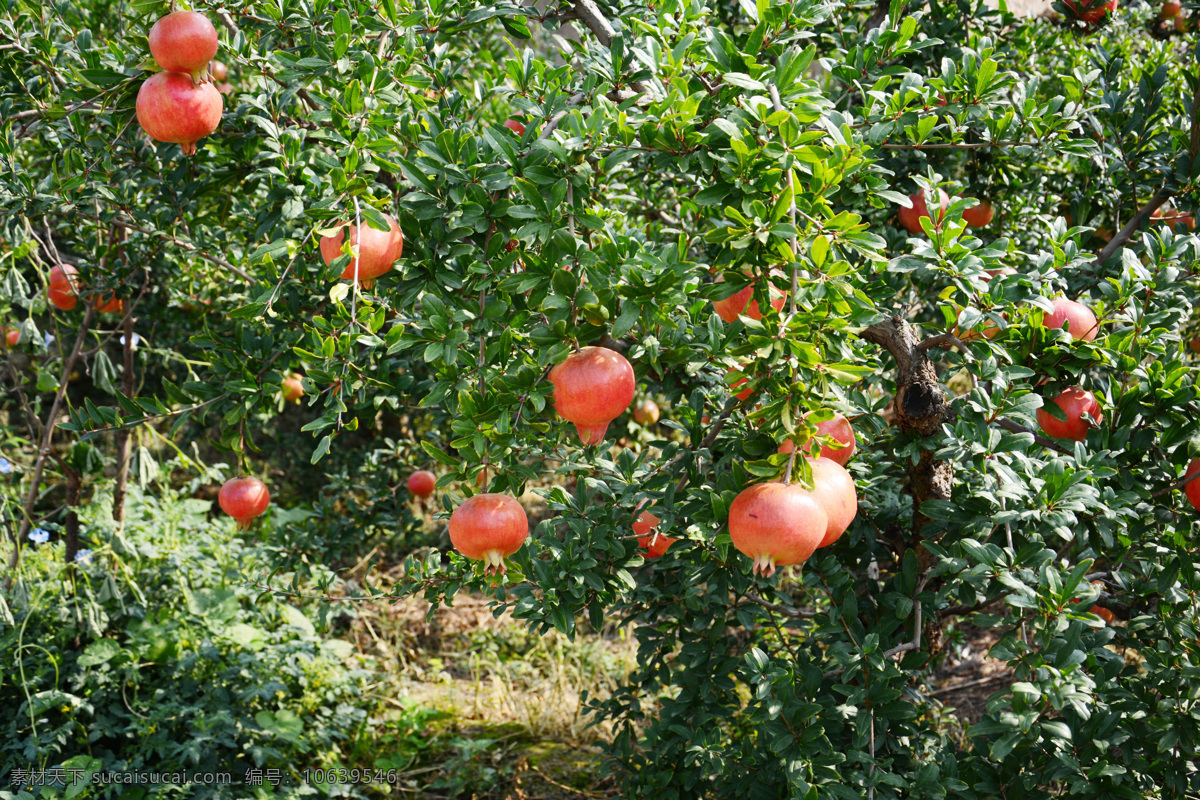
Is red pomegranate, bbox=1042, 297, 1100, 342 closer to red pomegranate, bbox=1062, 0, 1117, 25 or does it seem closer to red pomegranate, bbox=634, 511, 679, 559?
red pomegranate, bbox=634, 511, 679, 559

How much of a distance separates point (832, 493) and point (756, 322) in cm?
29

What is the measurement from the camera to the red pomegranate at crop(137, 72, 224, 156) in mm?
1565

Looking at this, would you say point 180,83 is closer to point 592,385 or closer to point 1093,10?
point 592,385

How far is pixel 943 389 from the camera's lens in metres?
1.81

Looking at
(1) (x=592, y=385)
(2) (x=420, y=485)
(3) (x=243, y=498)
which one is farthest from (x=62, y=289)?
(1) (x=592, y=385)

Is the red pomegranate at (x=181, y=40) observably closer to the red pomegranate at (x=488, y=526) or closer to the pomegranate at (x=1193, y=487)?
the red pomegranate at (x=488, y=526)

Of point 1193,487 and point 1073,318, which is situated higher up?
point 1073,318

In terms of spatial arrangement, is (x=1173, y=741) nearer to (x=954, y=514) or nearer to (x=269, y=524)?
(x=954, y=514)

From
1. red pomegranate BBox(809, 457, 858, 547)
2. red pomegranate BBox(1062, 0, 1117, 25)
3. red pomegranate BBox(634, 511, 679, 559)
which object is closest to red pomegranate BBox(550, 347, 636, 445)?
red pomegranate BBox(809, 457, 858, 547)

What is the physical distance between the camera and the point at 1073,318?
5.53 feet

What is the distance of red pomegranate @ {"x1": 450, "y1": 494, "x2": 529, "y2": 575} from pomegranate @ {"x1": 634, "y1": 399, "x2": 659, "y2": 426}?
2.43 metres

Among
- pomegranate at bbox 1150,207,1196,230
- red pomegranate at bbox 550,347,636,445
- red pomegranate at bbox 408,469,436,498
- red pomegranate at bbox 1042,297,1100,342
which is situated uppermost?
pomegranate at bbox 1150,207,1196,230

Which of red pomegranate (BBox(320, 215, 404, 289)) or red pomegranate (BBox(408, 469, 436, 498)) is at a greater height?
red pomegranate (BBox(408, 469, 436, 498))

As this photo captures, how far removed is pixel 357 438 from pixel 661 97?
14.7 ft
